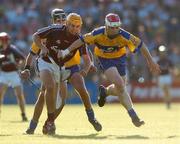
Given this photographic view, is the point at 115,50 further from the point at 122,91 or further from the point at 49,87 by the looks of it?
the point at 49,87

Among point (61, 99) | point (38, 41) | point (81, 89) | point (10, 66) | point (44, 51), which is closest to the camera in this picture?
point (44, 51)

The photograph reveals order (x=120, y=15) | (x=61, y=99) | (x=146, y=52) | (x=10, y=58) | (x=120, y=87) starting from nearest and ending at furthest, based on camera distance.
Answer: (x=146, y=52) < (x=120, y=87) < (x=61, y=99) < (x=10, y=58) < (x=120, y=15)

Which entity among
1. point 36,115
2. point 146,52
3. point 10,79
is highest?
point 146,52

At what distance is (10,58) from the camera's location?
22688 millimetres

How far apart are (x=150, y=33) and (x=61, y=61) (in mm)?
19951

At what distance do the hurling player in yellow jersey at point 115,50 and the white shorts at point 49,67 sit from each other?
1.17ft

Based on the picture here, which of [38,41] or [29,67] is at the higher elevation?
[38,41]

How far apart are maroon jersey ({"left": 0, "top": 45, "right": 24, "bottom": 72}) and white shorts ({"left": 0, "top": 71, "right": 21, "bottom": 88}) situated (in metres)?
0.15

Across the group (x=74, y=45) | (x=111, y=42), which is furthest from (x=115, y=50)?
(x=74, y=45)

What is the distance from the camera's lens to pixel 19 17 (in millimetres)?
34594

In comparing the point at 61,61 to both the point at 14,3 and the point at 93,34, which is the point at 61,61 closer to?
the point at 93,34

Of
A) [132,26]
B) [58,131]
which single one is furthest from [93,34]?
[132,26]

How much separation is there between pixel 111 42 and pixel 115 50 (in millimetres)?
414

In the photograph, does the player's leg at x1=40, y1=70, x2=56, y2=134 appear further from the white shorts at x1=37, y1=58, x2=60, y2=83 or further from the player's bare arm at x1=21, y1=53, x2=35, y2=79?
the player's bare arm at x1=21, y1=53, x2=35, y2=79
